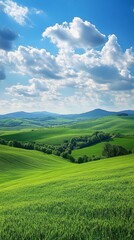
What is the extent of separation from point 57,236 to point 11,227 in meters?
2.97

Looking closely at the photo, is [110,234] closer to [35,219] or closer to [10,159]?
[35,219]

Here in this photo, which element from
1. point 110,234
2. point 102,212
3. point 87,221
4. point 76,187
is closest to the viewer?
point 110,234

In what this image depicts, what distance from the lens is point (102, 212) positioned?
51.0ft

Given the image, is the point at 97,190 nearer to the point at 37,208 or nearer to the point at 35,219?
the point at 37,208

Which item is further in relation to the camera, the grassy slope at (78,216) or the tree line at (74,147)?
the tree line at (74,147)

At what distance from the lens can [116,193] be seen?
18906mm

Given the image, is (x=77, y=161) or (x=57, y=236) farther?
(x=77, y=161)

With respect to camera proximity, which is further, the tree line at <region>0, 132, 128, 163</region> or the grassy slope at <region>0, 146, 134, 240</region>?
the tree line at <region>0, 132, 128, 163</region>

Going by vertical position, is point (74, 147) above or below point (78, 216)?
below

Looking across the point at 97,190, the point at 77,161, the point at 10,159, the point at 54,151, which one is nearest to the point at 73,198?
the point at 97,190

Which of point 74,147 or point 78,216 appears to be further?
point 74,147

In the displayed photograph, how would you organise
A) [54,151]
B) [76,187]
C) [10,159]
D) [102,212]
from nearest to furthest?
[102,212], [76,187], [10,159], [54,151]

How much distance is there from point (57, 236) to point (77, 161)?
108m

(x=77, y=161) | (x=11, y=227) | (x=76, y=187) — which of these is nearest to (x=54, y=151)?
(x=77, y=161)
